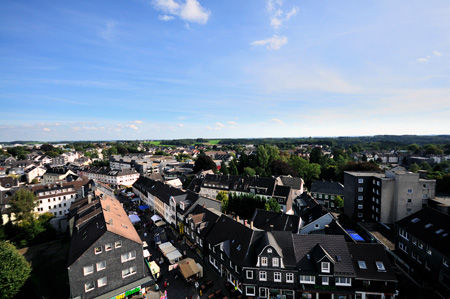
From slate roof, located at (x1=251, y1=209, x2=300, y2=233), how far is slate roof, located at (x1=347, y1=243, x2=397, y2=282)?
419 inches

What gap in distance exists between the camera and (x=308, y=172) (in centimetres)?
9081

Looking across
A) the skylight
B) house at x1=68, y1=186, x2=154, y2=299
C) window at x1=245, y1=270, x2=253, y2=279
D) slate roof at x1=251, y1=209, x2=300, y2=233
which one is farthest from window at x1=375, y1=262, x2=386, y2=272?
house at x1=68, y1=186, x2=154, y2=299

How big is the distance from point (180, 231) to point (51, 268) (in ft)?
69.0

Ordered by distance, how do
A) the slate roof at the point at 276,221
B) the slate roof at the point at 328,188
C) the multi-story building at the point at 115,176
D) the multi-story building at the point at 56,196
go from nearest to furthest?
1. the slate roof at the point at 276,221
2. the multi-story building at the point at 56,196
3. the slate roof at the point at 328,188
4. the multi-story building at the point at 115,176

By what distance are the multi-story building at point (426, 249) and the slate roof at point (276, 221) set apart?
16.8m

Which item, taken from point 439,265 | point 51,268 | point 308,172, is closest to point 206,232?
point 51,268

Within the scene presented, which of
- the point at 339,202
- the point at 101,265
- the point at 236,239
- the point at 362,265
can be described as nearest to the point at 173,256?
the point at 101,265

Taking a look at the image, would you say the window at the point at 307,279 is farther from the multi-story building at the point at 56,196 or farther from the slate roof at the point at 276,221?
the multi-story building at the point at 56,196

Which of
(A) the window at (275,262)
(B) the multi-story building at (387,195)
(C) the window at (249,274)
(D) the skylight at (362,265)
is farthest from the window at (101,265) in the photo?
(B) the multi-story building at (387,195)

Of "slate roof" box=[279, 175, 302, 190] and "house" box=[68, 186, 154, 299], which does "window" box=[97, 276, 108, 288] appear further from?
"slate roof" box=[279, 175, 302, 190]

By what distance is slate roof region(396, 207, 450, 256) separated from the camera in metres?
27.5

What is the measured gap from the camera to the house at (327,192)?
2520 inches

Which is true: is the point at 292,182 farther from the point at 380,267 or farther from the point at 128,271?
the point at 128,271

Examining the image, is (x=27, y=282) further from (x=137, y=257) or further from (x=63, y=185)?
(x=63, y=185)
